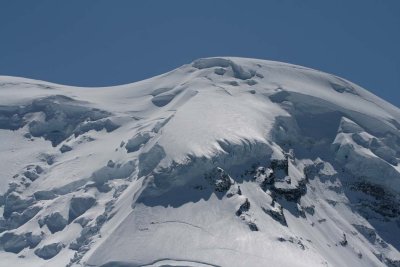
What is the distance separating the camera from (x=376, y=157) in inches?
7795

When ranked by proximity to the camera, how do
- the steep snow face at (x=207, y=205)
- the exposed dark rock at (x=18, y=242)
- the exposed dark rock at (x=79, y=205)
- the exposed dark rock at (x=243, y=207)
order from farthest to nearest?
the exposed dark rock at (x=79, y=205) < the exposed dark rock at (x=18, y=242) < the exposed dark rock at (x=243, y=207) < the steep snow face at (x=207, y=205)

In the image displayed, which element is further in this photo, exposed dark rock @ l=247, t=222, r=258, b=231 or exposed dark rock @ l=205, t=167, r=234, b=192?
exposed dark rock @ l=205, t=167, r=234, b=192

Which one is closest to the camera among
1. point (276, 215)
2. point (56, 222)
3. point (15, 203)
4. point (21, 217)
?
point (276, 215)

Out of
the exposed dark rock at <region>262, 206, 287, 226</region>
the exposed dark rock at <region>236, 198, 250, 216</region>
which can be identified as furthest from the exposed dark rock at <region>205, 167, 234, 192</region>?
the exposed dark rock at <region>262, 206, 287, 226</region>

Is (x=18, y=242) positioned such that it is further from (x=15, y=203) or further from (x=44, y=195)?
(x=44, y=195)

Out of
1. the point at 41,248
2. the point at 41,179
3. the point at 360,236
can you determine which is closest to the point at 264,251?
the point at 360,236

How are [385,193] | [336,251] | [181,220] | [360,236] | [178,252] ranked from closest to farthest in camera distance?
[178,252] < [181,220] < [336,251] < [360,236] < [385,193]

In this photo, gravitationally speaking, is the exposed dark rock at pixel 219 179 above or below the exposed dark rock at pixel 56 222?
above

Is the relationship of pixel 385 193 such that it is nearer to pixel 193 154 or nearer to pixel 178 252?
pixel 193 154

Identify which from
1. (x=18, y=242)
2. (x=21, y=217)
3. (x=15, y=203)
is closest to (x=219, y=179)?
(x=18, y=242)

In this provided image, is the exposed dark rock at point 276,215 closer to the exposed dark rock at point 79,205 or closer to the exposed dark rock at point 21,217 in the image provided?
the exposed dark rock at point 79,205

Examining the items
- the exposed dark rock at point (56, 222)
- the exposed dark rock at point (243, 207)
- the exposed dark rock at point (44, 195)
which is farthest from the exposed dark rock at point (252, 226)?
the exposed dark rock at point (44, 195)

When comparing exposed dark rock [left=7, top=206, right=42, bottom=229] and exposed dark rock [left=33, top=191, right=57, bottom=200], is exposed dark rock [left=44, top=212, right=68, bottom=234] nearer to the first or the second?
exposed dark rock [left=7, top=206, right=42, bottom=229]

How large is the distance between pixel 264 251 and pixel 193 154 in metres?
33.1
